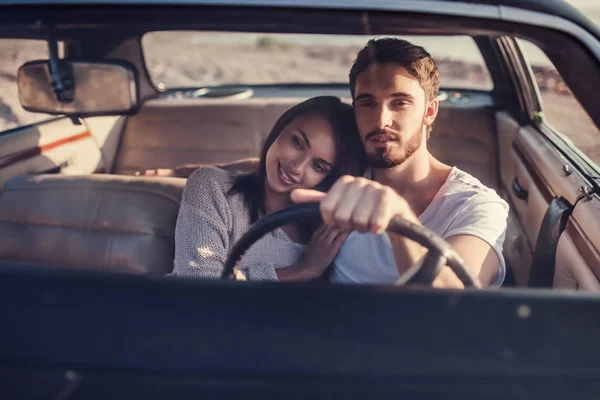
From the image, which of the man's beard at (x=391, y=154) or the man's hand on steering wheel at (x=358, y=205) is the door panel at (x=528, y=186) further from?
the man's hand on steering wheel at (x=358, y=205)

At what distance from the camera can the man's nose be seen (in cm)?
198

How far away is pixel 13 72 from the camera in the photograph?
2197mm

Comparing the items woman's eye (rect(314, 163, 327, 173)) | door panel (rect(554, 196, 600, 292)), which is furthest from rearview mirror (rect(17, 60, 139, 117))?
door panel (rect(554, 196, 600, 292))

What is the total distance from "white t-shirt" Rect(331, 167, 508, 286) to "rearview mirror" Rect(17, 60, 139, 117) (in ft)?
2.89

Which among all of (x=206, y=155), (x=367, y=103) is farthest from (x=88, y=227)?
(x=206, y=155)

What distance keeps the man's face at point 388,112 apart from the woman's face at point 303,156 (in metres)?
0.12

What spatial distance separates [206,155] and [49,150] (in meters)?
1.12

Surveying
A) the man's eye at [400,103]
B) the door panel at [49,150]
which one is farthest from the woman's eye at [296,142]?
the door panel at [49,150]

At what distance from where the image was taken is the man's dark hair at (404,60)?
1.83 metres

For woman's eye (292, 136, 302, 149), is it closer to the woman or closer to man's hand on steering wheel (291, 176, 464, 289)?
the woman

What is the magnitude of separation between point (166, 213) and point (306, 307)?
3.25ft

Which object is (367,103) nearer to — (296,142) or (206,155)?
(296,142)

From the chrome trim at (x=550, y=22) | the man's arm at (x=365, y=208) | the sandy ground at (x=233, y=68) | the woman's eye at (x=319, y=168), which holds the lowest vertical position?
the sandy ground at (x=233, y=68)

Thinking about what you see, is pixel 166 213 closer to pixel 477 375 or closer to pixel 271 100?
pixel 477 375
